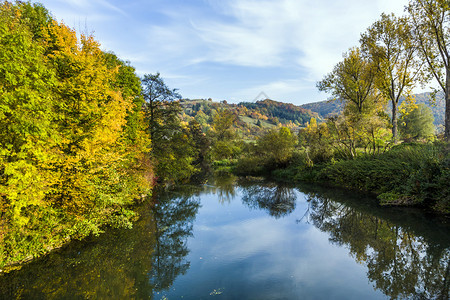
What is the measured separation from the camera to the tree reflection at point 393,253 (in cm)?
579

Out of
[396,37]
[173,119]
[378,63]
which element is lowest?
[173,119]

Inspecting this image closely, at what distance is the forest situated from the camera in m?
6.69

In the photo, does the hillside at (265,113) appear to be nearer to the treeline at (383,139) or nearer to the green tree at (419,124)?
the green tree at (419,124)

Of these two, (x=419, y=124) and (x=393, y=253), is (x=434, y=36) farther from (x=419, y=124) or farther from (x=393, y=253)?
(x=419, y=124)

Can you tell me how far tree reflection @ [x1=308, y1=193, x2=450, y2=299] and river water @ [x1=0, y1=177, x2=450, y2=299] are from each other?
28mm

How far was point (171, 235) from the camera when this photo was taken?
1076 cm

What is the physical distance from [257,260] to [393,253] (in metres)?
4.64

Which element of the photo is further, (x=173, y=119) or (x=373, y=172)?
(x=173, y=119)

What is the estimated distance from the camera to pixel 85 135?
934 centimetres

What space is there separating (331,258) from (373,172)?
1063 cm

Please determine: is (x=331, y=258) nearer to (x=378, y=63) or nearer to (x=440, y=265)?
(x=440, y=265)

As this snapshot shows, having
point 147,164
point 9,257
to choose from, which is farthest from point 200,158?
point 9,257

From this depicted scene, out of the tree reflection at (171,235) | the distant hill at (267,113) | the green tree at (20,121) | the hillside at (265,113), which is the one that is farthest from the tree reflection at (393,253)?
the distant hill at (267,113)

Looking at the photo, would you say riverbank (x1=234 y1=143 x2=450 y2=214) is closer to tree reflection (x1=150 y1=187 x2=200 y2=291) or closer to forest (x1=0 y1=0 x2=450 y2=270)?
forest (x1=0 y1=0 x2=450 y2=270)
